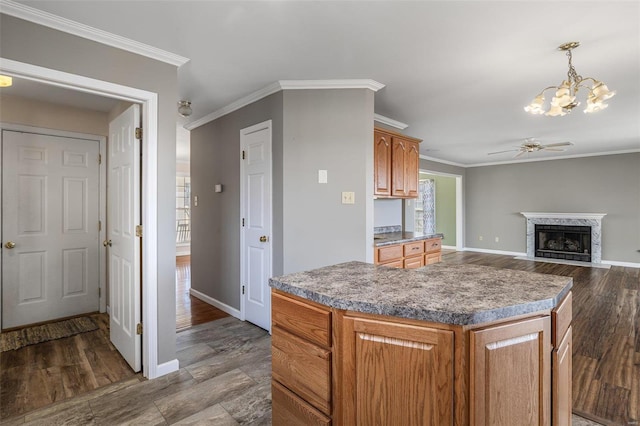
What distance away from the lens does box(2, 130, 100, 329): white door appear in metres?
3.20

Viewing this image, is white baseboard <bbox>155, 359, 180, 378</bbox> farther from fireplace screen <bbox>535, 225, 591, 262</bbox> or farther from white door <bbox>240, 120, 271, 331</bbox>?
fireplace screen <bbox>535, 225, 591, 262</bbox>

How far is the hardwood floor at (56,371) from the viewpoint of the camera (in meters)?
2.06

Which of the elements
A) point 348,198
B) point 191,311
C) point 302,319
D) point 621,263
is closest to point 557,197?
point 621,263

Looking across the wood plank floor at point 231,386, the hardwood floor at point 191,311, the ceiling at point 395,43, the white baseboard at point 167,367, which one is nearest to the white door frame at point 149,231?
the white baseboard at point 167,367

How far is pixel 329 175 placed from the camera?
2936 millimetres

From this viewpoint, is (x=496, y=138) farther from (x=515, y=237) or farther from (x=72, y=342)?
(x=72, y=342)

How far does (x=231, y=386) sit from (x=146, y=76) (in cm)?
233

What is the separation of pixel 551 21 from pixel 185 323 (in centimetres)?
404

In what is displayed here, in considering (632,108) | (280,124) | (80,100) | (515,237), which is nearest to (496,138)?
(632,108)

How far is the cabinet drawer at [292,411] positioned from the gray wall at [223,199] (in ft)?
4.96

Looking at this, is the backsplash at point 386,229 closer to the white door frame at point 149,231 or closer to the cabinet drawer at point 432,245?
the cabinet drawer at point 432,245

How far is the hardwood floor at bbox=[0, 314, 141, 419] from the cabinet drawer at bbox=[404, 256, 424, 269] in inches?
115

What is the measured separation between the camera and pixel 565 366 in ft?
4.39

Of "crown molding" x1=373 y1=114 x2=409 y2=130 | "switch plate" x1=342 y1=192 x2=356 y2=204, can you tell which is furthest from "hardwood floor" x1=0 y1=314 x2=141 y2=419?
"crown molding" x1=373 y1=114 x2=409 y2=130
